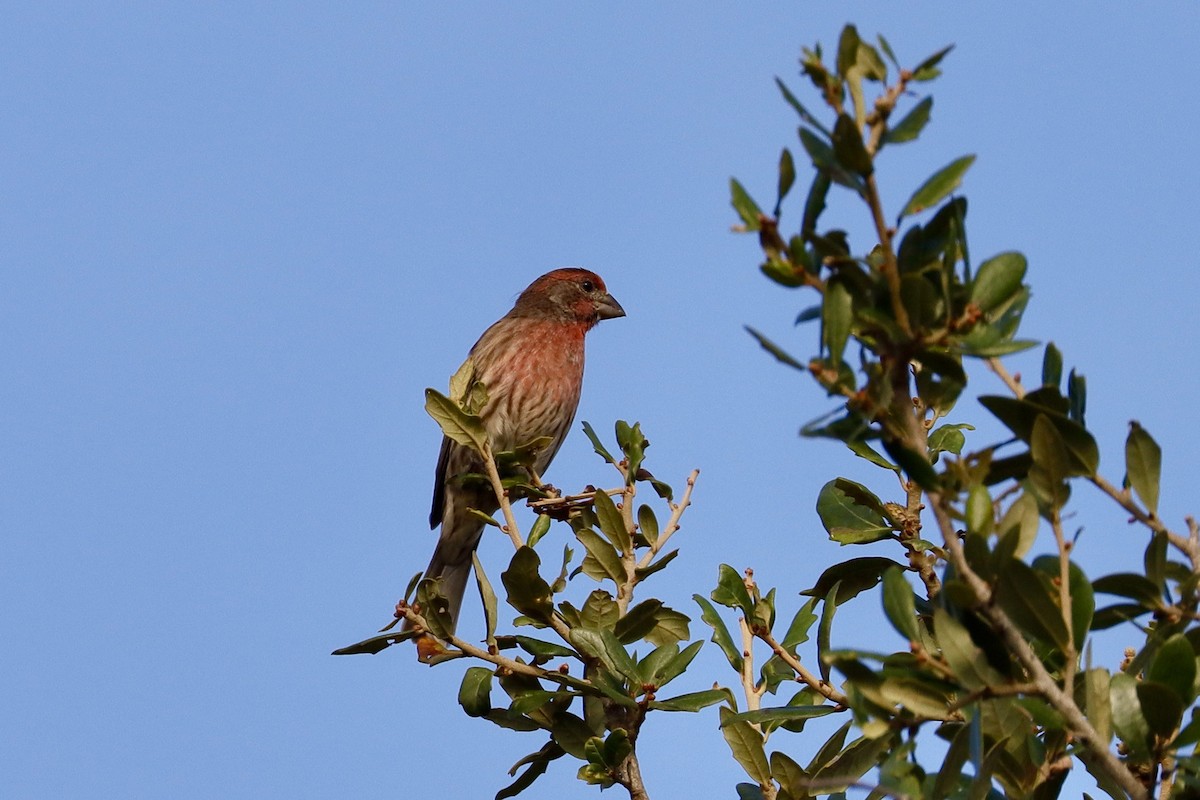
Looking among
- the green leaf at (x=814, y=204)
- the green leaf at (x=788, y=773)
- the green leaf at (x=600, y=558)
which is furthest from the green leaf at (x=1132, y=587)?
the green leaf at (x=600, y=558)

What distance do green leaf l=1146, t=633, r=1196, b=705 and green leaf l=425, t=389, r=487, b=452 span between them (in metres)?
Answer: 2.56

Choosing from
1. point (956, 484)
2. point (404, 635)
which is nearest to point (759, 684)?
point (404, 635)

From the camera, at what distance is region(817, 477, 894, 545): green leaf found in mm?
3807

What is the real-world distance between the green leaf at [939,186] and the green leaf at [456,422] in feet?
8.37

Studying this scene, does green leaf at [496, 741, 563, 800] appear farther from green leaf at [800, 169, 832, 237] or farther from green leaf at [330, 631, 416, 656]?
green leaf at [800, 169, 832, 237]

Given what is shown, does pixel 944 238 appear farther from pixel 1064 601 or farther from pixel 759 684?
pixel 759 684

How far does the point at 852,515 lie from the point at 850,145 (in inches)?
76.6

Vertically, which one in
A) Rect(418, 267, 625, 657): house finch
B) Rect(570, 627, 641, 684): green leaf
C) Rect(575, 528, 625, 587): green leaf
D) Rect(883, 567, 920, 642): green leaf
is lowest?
Rect(883, 567, 920, 642): green leaf

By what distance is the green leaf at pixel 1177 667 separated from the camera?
2400mm

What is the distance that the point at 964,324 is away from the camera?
2164 mm

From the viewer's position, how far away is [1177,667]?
2408 millimetres

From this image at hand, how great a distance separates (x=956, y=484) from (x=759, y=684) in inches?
64.3

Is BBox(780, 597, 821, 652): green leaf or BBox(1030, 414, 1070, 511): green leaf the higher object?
BBox(780, 597, 821, 652): green leaf

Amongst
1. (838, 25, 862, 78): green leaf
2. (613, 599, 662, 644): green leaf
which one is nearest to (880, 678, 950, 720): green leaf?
(838, 25, 862, 78): green leaf
